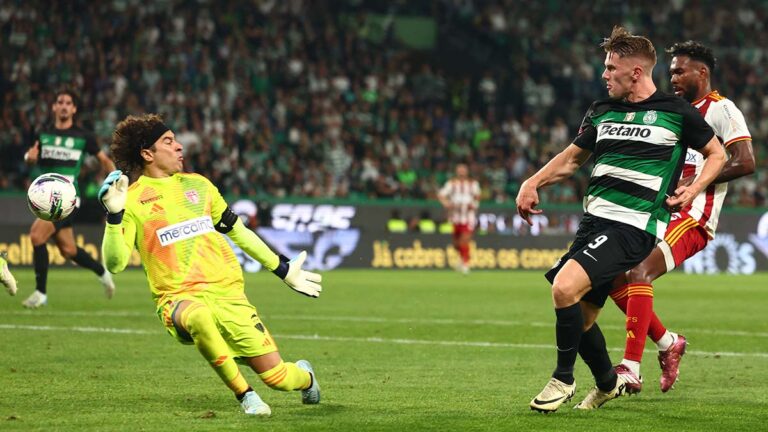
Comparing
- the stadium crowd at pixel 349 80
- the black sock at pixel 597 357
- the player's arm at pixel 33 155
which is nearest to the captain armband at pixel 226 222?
the black sock at pixel 597 357

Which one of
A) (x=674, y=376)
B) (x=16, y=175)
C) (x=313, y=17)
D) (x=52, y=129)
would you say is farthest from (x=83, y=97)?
(x=674, y=376)

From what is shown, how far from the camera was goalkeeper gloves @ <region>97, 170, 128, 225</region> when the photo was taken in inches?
251

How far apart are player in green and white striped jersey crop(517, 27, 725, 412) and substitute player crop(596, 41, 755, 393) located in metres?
0.89

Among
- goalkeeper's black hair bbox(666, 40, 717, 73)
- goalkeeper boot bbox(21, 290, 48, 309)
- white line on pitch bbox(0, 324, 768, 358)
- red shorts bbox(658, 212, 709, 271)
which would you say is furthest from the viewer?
goalkeeper boot bbox(21, 290, 48, 309)

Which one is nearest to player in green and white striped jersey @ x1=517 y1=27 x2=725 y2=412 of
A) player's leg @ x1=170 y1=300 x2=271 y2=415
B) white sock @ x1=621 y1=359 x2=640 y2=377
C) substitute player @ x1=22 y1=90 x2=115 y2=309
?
white sock @ x1=621 y1=359 x2=640 y2=377

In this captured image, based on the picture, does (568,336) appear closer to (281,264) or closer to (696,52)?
(281,264)

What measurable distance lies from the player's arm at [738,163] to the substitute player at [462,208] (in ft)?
56.1

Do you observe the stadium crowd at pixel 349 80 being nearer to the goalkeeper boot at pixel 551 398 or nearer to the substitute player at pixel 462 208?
the substitute player at pixel 462 208

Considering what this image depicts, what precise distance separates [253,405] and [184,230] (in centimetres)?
104

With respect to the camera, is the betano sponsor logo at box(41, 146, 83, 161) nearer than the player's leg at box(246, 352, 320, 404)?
No

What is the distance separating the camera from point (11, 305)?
47.7 ft

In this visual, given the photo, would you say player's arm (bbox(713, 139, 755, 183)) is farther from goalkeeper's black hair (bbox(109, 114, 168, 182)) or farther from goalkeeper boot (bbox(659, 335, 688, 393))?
goalkeeper's black hair (bbox(109, 114, 168, 182))

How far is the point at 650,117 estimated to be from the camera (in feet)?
22.7

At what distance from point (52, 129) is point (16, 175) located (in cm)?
1077
